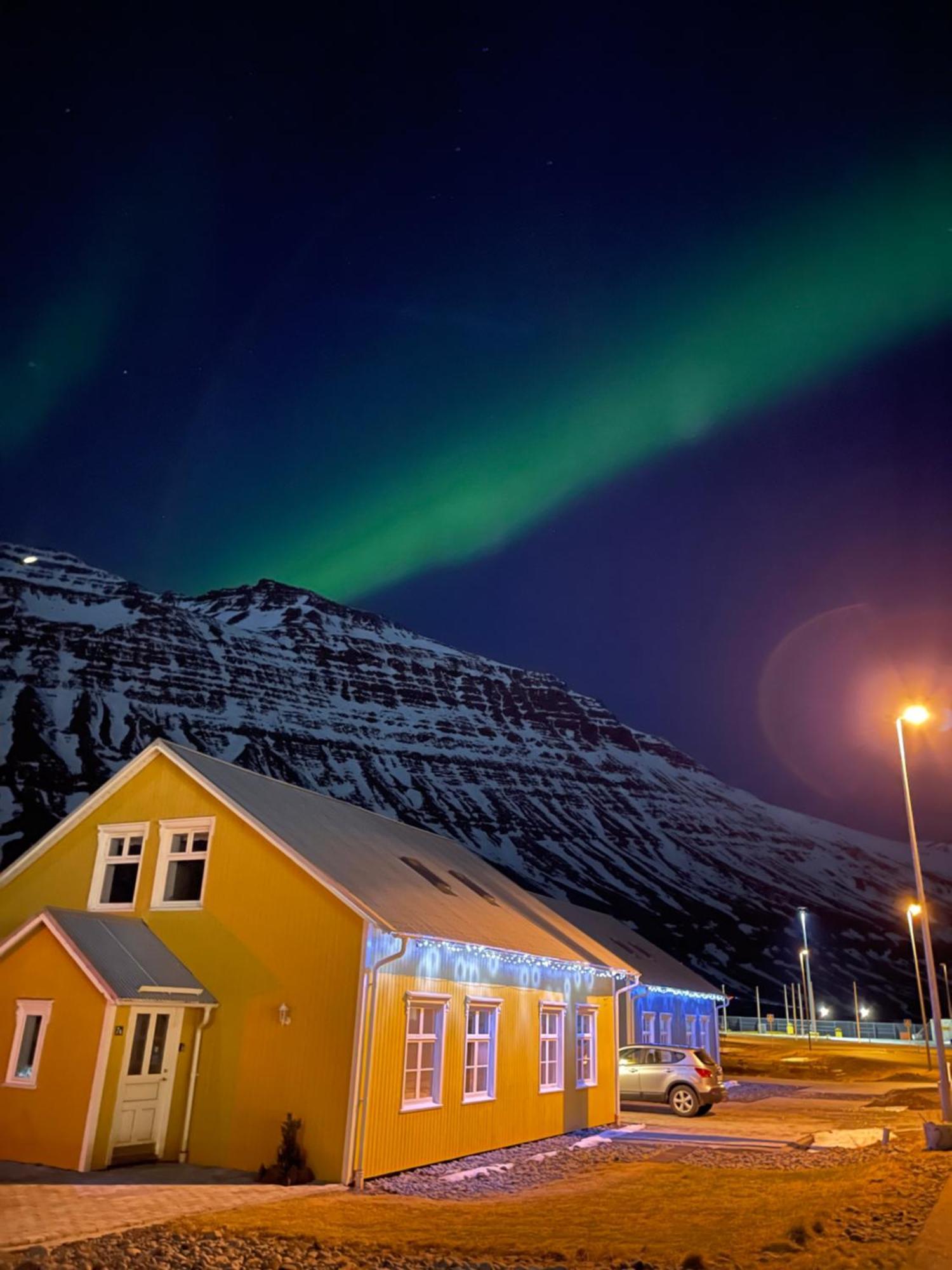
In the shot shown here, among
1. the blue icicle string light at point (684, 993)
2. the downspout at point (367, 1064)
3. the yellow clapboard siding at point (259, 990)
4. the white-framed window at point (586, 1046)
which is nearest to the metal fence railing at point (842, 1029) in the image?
the blue icicle string light at point (684, 993)

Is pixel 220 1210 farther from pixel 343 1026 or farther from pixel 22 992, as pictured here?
pixel 22 992

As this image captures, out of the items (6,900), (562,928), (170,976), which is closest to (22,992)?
(170,976)

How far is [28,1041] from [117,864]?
357 cm

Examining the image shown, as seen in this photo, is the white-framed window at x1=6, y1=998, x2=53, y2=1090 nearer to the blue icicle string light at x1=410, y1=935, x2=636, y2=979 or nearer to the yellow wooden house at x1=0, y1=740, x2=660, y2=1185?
the yellow wooden house at x1=0, y1=740, x2=660, y2=1185

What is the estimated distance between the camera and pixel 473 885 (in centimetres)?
2236

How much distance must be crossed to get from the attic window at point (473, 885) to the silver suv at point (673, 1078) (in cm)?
619

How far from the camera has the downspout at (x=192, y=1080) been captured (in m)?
14.9

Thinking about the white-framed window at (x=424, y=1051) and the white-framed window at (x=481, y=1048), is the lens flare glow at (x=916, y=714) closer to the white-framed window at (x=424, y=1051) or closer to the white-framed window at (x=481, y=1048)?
the white-framed window at (x=481, y=1048)

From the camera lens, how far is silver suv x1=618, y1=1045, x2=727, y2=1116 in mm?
24578

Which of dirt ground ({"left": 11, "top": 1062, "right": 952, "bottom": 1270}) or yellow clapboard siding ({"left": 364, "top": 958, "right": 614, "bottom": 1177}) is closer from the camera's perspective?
dirt ground ({"left": 11, "top": 1062, "right": 952, "bottom": 1270})

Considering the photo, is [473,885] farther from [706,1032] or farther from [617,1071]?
[706,1032]

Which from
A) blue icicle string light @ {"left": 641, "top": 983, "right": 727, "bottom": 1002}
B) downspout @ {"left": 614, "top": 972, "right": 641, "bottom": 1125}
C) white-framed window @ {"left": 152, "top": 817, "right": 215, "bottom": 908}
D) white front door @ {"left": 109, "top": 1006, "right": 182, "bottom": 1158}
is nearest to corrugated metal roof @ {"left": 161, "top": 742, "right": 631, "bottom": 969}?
white-framed window @ {"left": 152, "top": 817, "right": 215, "bottom": 908}

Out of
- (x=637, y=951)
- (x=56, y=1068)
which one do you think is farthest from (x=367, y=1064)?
(x=637, y=951)

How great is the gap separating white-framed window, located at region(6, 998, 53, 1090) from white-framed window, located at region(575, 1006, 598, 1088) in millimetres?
11617
